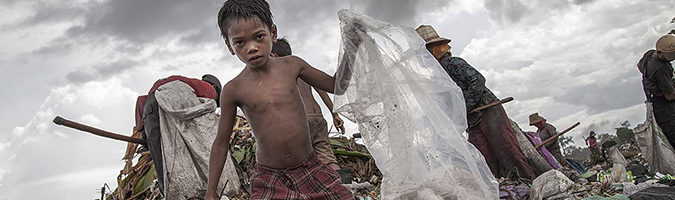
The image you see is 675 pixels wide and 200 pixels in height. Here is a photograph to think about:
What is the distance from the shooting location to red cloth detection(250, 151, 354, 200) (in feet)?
6.51

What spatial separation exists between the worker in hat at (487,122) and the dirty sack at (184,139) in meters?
2.20

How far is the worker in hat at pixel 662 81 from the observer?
4.50 metres

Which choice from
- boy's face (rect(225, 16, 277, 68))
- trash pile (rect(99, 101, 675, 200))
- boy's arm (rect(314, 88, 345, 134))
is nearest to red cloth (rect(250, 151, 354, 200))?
boy's face (rect(225, 16, 277, 68))

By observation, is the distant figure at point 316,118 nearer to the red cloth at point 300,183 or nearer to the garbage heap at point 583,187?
the garbage heap at point 583,187

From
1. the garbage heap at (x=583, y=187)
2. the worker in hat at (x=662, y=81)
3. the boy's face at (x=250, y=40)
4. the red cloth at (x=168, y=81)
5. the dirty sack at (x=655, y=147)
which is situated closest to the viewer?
the boy's face at (x=250, y=40)

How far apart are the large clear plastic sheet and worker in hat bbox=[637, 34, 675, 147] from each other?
11.0 ft

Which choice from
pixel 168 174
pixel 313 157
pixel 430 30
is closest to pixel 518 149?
pixel 430 30

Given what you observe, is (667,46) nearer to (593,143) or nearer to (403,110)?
(403,110)

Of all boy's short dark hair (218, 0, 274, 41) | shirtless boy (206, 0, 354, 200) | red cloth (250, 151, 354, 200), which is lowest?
red cloth (250, 151, 354, 200)

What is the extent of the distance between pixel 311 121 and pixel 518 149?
69.9 inches

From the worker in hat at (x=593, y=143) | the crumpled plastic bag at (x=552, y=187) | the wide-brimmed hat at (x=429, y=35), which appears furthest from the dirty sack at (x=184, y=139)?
the worker in hat at (x=593, y=143)

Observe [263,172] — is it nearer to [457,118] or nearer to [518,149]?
[457,118]

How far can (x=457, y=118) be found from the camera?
7.95 ft

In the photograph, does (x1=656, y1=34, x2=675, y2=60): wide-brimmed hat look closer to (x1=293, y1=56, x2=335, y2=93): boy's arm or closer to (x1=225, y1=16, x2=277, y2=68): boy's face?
(x1=293, y1=56, x2=335, y2=93): boy's arm
